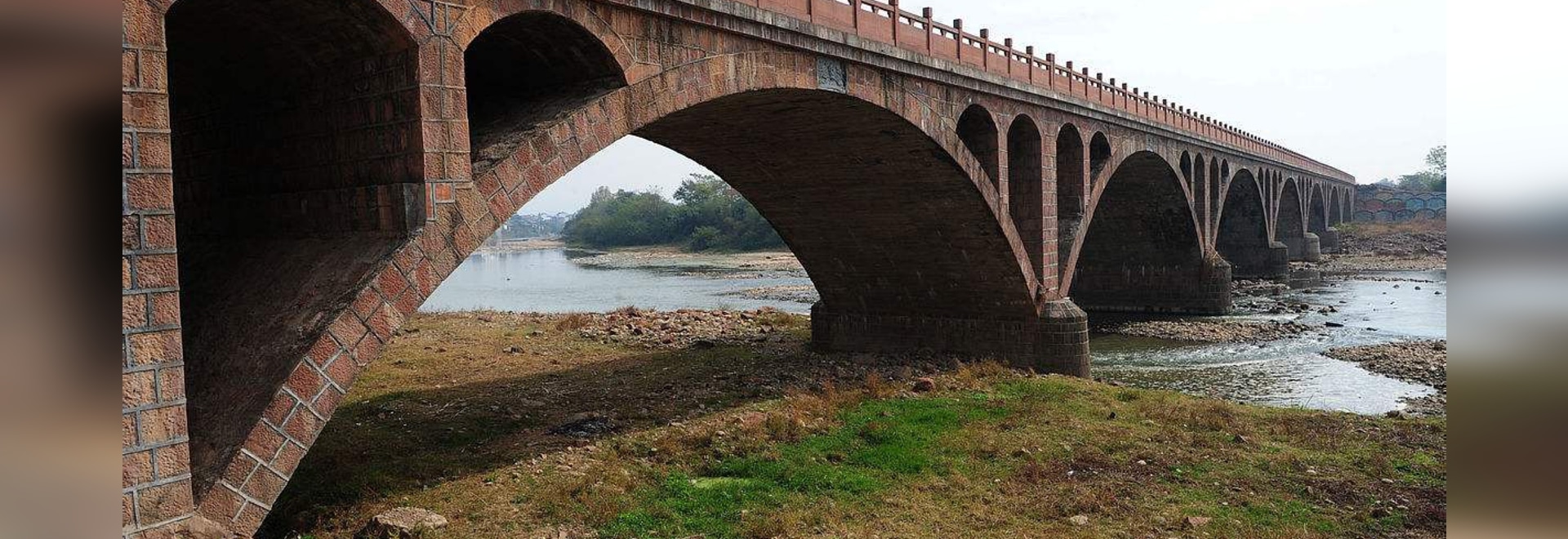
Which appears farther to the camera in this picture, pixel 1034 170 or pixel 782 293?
pixel 782 293

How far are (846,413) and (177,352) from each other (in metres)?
8.79

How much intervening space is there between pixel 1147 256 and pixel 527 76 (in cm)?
2845

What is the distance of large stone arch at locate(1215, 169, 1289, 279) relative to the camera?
43781 mm

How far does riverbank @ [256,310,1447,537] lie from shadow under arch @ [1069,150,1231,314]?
18.5m

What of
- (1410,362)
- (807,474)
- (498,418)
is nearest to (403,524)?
(807,474)

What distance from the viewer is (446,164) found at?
7809mm

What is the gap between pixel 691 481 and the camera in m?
9.94

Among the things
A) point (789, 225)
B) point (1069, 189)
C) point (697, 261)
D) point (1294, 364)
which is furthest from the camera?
point (697, 261)

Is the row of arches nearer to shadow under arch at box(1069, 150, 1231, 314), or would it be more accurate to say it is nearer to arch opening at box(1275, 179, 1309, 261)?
shadow under arch at box(1069, 150, 1231, 314)

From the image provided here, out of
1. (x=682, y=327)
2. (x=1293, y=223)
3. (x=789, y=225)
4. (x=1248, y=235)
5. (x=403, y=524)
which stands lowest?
(x=403, y=524)

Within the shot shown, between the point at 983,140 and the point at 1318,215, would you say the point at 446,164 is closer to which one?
the point at 983,140

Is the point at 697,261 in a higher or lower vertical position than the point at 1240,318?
higher

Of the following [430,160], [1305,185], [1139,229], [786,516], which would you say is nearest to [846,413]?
[786,516]

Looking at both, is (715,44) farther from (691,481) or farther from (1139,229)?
(1139,229)
